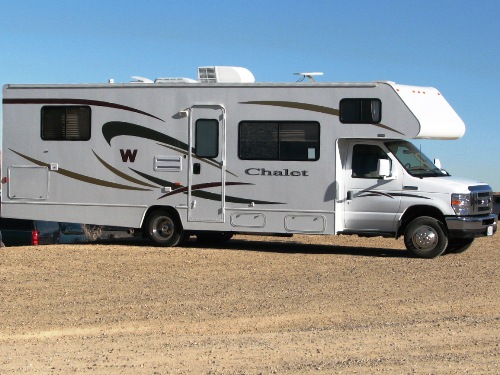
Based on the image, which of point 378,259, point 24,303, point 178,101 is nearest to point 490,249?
point 378,259

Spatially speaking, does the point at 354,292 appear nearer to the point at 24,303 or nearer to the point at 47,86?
the point at 24,303

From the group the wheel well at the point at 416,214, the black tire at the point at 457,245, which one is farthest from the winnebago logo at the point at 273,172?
the black tire at the point at 457,245

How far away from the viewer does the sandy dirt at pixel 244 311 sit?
28.6 feet

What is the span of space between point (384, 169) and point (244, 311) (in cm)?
646

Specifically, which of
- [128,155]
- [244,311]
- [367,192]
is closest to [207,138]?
[128,155]

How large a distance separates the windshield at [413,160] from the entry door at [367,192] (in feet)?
0.55

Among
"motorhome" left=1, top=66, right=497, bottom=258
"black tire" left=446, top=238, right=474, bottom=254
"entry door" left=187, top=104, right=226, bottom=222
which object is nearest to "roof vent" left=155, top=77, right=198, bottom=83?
"motorhome" left=1, top=66, right=497, bottom=258

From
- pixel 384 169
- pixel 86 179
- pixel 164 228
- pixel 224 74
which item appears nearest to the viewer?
pixel 384 169

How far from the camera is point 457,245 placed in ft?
62.1

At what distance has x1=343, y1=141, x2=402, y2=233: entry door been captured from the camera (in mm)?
17688

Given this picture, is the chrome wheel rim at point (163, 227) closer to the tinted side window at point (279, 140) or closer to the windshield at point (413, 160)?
the tinted side window at point (279, 140)

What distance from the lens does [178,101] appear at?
60.8 ft

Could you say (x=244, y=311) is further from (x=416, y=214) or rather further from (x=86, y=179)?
(x=86, y=179)

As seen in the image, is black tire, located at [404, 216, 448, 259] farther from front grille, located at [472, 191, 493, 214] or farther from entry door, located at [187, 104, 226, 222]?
entry door, located at [187, 104, 226, 222]
